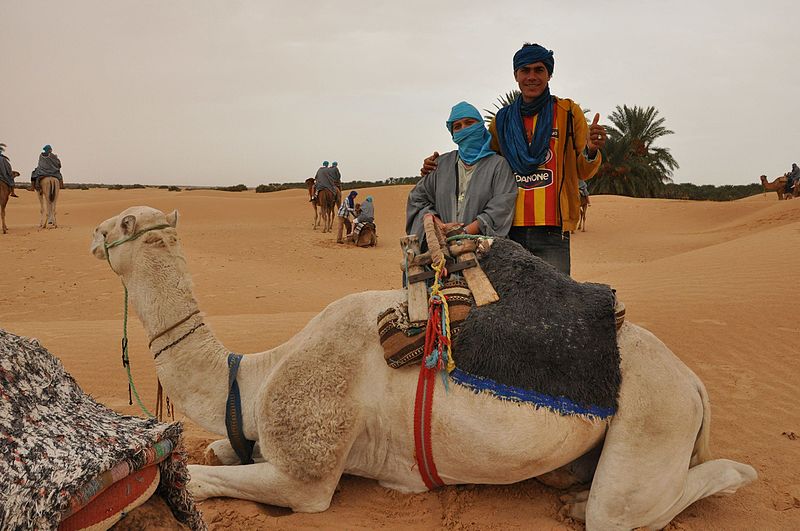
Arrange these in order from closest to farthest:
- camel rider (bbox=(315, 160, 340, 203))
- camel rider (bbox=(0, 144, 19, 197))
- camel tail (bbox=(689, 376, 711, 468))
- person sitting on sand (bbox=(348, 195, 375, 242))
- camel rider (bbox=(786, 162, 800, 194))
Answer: camel tail (bbox=(689, 376, 711, 468)), camel rider (bbox=(0, 144, 19, 197)), person sitting on sand (bbox=(348, 195, 375, 242)), camel rider (bbox=(315, 160, 340, 203)), camel rider (bbox=(786, 162, 800, 194))

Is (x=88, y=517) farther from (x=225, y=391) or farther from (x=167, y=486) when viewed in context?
(x=225, y=391)

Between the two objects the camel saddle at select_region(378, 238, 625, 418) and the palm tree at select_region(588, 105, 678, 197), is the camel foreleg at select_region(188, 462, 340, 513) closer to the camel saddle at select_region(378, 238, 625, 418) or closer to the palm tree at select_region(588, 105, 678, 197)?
the camel saddle at select_region(378, 238, 625, 418)

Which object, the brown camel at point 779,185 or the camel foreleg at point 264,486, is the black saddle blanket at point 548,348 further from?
the brown camel at point 779,185

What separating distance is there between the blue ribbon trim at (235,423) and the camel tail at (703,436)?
233 centimetres

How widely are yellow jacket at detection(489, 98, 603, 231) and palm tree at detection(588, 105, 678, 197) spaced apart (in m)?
32.9

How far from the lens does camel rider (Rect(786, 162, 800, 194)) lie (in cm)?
2953

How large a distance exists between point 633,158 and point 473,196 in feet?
123

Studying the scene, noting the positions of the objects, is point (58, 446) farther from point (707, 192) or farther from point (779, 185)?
point (707, 192)

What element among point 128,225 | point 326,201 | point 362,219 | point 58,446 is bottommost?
point 58,446

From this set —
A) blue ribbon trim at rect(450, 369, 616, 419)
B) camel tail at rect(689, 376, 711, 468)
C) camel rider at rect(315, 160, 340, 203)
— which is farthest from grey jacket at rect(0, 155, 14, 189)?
camel tail at rect(689, 376, 711, 468)

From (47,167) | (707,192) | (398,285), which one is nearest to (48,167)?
(47,167)

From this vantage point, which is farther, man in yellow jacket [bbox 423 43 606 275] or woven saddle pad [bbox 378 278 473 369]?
man in yellow jacket [bbox 423 43 606 275]

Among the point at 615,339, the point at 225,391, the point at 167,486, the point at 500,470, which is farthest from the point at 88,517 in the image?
the point at 615,339

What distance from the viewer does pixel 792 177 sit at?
29938 mm
